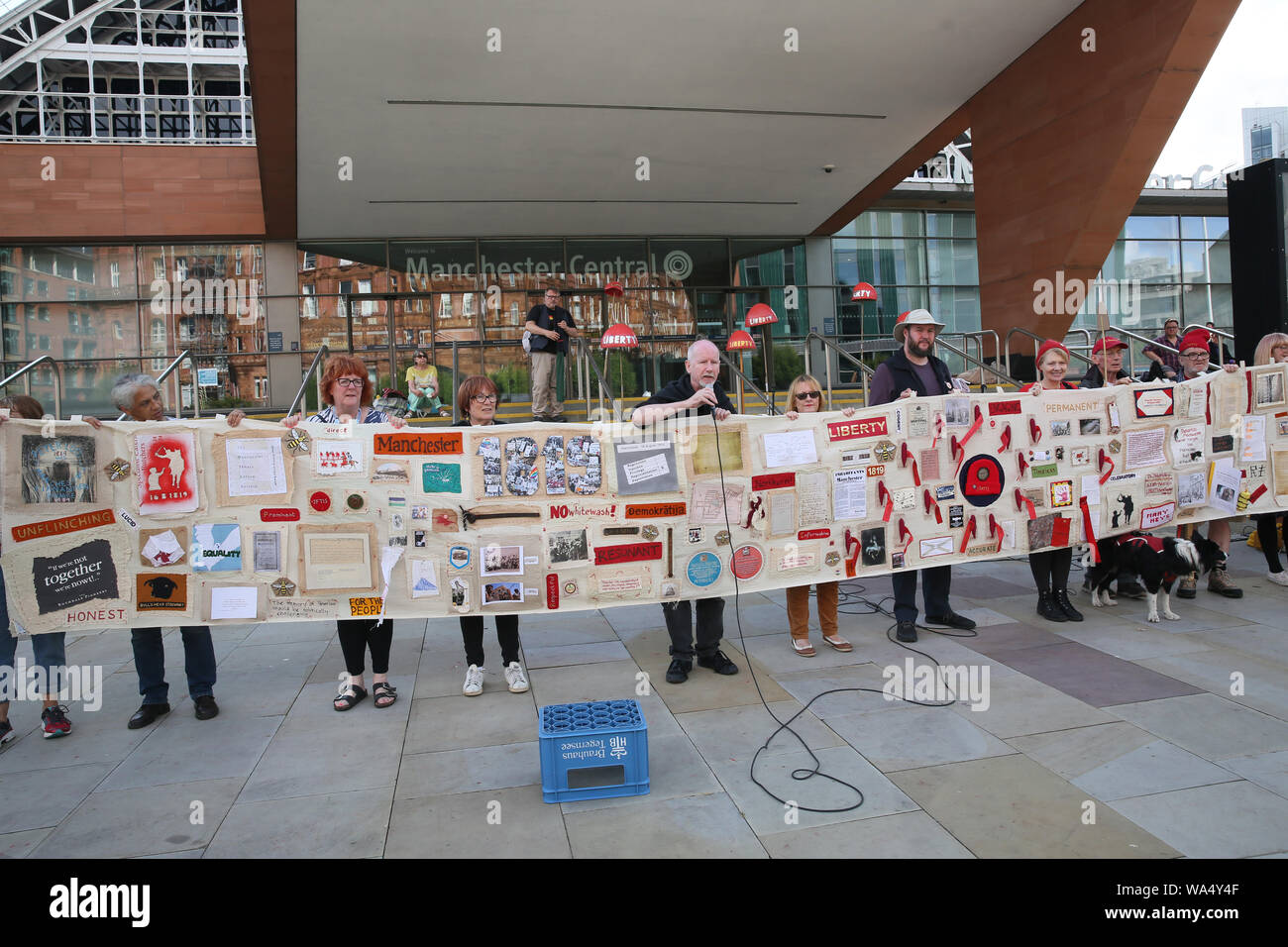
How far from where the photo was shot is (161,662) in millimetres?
4668

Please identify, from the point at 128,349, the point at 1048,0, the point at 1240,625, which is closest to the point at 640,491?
the point at 1240,625

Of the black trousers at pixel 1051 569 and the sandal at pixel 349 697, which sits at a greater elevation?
the black trousers at pixel 1051 569

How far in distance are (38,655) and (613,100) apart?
10068 millimetres

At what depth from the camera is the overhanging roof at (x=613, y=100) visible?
9844 mm

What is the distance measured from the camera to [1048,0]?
1036 centimetres

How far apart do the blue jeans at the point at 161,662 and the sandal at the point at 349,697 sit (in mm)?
724

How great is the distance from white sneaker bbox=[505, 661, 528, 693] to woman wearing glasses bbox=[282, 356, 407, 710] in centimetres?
67

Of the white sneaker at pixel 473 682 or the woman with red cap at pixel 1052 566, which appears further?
the woman with red cap at pixel 1052 566

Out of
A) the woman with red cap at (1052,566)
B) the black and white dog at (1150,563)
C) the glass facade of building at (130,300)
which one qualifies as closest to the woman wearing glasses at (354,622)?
the woman with red cap at (1052,566)

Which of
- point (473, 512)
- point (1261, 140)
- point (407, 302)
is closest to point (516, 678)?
point (473, 512)

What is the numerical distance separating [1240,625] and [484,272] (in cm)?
1485

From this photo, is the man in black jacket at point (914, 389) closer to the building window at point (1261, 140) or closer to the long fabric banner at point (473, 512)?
the long fabric banner at point (473, 512)

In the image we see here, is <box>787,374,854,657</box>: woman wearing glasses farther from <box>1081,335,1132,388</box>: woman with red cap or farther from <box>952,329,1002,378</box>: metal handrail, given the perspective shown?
<box>952,329,1002,378</box>: metal handrail
